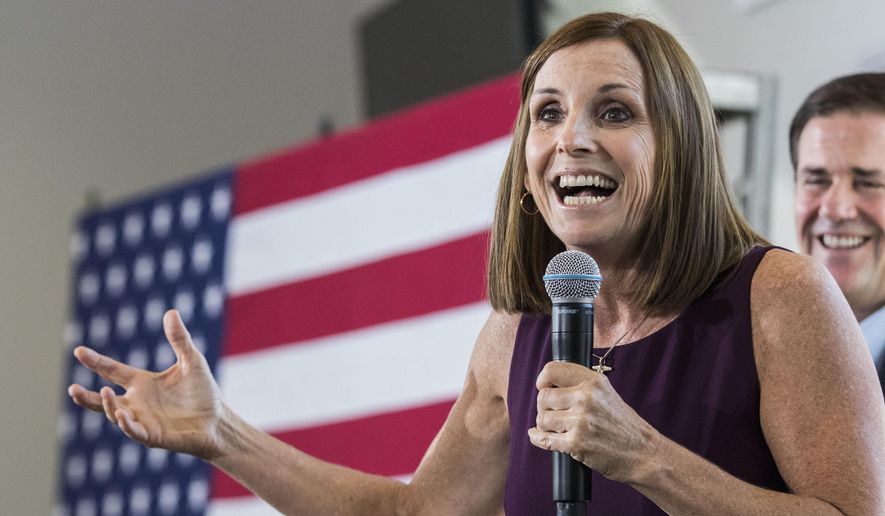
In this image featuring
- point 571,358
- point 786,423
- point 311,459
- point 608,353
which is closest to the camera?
point 571,358

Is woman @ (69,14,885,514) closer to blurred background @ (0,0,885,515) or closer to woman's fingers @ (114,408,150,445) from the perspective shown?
woman's fingers @ (114,408,150,445)

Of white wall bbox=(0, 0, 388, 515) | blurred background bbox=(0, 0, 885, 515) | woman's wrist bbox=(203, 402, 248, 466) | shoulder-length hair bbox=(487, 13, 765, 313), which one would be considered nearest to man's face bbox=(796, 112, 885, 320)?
shoulder-length hair bbox=(487, 13, 765, 313)

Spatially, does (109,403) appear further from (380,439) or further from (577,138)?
(380,439)

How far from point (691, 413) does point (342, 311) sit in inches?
94.9

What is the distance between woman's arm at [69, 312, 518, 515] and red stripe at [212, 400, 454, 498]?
4.77ft

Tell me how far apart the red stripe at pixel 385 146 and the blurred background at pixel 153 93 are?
0.55 meters

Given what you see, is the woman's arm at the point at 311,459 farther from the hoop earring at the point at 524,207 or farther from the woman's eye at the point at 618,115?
the woman's eye at the point at 618,115

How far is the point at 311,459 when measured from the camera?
6.03ft

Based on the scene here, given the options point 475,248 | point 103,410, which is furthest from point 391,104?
point 103,410

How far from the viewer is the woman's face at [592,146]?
1.47m

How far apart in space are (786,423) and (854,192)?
2.61 feet

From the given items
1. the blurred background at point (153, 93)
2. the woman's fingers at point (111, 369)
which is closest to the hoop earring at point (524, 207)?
the woman's fingers at point (111, 369)

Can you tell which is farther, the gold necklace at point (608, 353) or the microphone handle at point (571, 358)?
the gold necklace at point (608, 353)

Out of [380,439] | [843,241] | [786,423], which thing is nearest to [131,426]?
[786,423]
